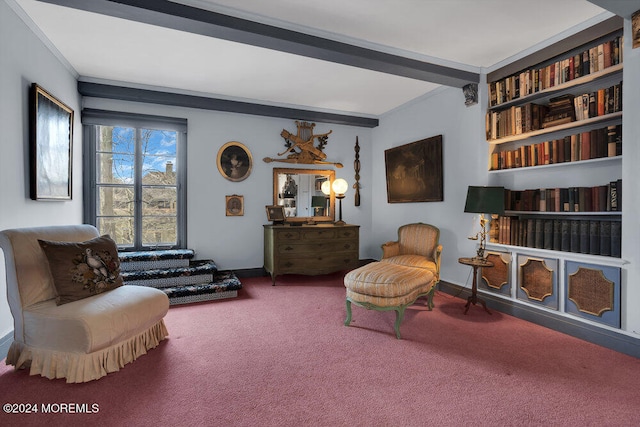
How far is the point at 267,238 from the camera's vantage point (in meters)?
5.20

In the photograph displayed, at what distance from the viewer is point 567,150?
10.3 ft

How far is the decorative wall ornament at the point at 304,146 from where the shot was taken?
5.56 meters

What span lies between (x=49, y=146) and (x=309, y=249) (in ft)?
11.0

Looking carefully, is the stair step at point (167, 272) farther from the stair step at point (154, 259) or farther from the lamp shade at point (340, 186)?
the lamp shade at point (340, 186)

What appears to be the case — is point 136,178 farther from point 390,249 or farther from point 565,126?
point 565,126

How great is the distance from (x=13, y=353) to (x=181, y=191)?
3000 millimetres

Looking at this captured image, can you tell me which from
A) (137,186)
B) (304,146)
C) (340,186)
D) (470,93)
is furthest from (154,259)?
(470,93)

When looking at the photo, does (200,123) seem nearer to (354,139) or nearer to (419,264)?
(354,139)

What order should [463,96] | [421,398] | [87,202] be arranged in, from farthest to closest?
[87,202]
[463,96]
[421,398]

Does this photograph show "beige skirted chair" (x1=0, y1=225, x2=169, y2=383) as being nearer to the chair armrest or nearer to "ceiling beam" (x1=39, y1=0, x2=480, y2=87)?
"ceiling beam" (x1=39, y1=0, x2=480, y2=87)

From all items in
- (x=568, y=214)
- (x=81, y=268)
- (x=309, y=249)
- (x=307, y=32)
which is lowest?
(x=309, y=249)

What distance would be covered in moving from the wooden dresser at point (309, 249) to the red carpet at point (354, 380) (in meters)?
1.59

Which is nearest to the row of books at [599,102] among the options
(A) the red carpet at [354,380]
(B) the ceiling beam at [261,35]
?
(B) the ceiling beam at [261,35]

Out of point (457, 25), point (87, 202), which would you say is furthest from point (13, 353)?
point (457, 25)
